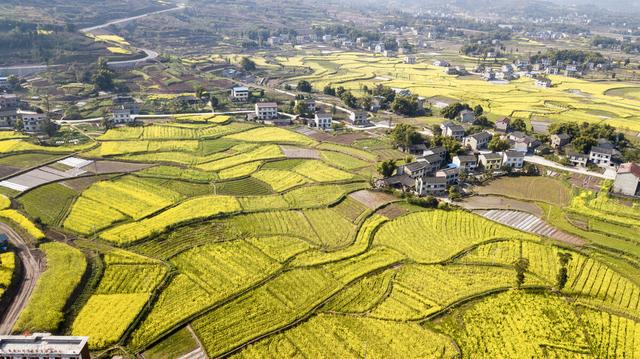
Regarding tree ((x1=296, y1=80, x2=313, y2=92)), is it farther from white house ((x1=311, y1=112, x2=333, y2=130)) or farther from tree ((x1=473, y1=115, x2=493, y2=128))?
tree ((x1=473, y1=115, x2=493, y2=128))

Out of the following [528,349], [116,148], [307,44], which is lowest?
[528,349]

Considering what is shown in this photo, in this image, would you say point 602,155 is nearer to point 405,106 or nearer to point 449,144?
point 449,144

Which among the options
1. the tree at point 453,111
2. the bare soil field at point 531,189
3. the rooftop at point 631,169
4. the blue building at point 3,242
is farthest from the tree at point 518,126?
the blue building at point 3,242

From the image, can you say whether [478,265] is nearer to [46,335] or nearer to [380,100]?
[46,335]

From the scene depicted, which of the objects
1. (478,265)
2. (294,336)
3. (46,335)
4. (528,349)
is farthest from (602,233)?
(46,335)

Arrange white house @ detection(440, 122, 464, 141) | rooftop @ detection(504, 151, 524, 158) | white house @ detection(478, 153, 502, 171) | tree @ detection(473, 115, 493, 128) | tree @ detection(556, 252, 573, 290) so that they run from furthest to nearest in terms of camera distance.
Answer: tree @ detection(473, 115, 493, 128)
white house @ detection(440, 122, 464, 141)
rooftop @ detection(504, 151, 524, 158)
white house @ detection(478, 153, 502, 171)
tree @ detection(556, 252, 573, 290)

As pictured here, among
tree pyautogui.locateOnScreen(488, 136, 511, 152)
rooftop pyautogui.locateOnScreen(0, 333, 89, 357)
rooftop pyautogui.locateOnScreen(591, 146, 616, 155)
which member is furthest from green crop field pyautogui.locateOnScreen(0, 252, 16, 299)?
rooftop pyautogui.locateOnScreen(591, 146, 616, 155)

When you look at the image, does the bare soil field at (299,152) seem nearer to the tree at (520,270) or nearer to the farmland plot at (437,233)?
the farmland plot at (437,233)
